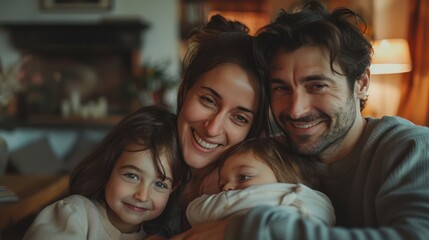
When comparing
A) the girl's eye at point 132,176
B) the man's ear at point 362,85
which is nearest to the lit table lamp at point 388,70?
the man's ear at point 362,85

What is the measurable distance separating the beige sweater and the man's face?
1.98 ft

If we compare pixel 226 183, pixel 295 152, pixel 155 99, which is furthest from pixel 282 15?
pixel 155 99

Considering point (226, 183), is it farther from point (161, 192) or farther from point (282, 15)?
point (282, 15)

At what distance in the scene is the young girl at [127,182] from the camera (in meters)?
1.27

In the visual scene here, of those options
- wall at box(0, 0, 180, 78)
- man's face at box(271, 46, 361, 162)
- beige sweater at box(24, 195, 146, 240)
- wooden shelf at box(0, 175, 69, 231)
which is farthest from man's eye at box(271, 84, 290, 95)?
wall at box(0, 0, 180, 78)

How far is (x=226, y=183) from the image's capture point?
1.24 m

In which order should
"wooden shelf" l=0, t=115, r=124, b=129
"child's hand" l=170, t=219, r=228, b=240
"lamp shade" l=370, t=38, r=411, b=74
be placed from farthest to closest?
"wooden shelf" l=0, t=115, r=124, b=129, "lamp shade" l=370, t=38, r=411, b=74, "child's hand" l=170, t=219, r=228, b=240

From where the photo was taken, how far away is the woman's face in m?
1.35

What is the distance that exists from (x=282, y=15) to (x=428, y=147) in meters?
0.58

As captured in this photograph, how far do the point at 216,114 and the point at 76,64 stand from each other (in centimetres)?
468

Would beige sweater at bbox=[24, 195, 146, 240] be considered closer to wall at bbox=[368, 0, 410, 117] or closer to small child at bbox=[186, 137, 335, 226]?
small child at bbox=[186, 137, 335, 226]

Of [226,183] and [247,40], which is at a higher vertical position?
[247,40]

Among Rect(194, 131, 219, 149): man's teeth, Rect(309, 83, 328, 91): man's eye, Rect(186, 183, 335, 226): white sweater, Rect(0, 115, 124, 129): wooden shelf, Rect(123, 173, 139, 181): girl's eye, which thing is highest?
Rect(309, 83, 328, 91): man's eye

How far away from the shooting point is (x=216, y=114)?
1.37 m
